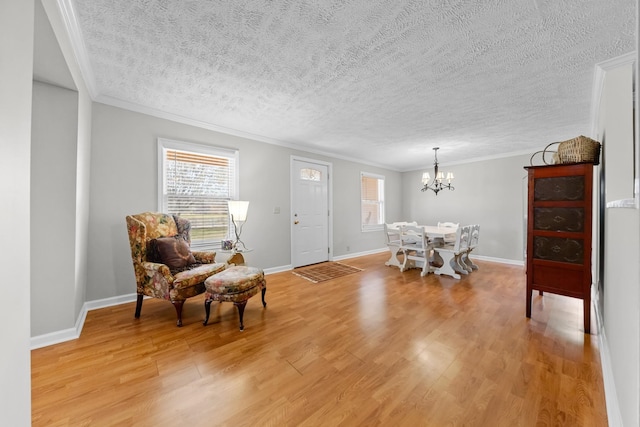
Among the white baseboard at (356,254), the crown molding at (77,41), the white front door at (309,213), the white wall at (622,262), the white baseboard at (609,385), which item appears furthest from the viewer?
the white baseboard at (356,254)

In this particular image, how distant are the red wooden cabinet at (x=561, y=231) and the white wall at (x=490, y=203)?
3007mm

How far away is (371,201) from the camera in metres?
6.10

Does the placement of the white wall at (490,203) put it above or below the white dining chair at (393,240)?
above

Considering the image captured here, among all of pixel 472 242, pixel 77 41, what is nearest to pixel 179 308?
→ pixel 77 41

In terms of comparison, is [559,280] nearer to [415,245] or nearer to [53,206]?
[415,245]

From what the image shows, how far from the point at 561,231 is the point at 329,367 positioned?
7.83 ft

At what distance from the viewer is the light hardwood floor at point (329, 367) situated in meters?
1.28

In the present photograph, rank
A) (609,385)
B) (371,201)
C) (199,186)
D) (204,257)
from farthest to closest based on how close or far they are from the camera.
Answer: (371,201), (199,186), (204,257), (609,385)

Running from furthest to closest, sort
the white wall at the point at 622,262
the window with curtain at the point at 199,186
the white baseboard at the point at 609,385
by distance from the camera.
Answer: the window with curtain at the point at 199,186 < the white baseboard at the point at 609,385 < the white wall at the point at 622,262

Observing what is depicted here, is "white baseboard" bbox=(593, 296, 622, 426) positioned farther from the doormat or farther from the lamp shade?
the lamp shade

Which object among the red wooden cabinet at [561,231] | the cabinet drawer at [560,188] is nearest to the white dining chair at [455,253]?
the red wooden cabinet at [561,231]

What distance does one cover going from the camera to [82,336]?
205 centimetres

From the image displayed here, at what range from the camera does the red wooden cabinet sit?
80.0 inches

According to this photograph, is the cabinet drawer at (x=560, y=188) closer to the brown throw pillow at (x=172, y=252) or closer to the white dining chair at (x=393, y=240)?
the white dining chair at (x=393, y=240)
